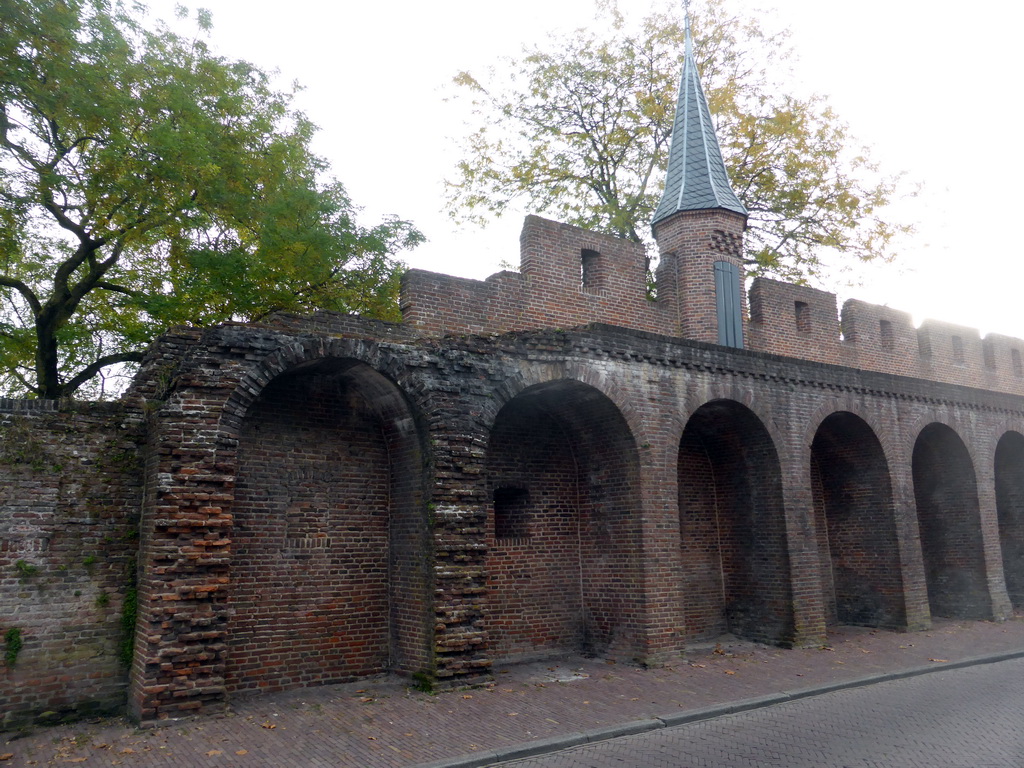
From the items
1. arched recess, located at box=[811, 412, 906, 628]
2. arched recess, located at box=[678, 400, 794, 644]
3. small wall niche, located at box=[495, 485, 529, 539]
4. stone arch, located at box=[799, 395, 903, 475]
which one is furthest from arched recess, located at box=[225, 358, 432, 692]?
arched recess, located at box=[811, 412, 906, 628]

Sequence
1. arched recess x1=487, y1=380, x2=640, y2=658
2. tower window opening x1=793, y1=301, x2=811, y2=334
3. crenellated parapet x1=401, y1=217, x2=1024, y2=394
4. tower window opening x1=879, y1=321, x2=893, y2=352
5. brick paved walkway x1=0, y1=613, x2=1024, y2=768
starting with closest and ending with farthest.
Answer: brick paved walkway x1=0, y1=613, x2=1024, y2=768 < arched recess x1=487, y1=380, x2=640, y2=658 < crenellated parapet x1=401, y1=217, x2=1024, y2=394 < tower window opening x1=793, y1=301, x2=811, y2=334 < tower window opening x1=879, y1=321, x2=893, y2=352

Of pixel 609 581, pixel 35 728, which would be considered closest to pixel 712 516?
pixel 609 581

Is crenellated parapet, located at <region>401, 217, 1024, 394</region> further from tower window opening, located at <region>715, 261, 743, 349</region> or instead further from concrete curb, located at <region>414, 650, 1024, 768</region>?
concrete curb, located at <region>414, 650, 1024, 768</region>

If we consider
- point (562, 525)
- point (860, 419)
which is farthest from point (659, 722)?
point (860, 419)

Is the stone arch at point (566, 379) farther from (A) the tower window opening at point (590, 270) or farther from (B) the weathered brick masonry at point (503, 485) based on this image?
(A) the tower window opening at point (590, 270)

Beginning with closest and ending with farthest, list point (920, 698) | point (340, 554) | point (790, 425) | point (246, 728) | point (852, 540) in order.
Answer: point (246, 728) → point (920, 698) → point (340, 554) → point (790, 425) → point (852, 540)

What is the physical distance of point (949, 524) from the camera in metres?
17.0

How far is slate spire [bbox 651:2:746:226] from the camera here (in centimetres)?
1494

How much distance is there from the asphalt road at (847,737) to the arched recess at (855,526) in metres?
5.19

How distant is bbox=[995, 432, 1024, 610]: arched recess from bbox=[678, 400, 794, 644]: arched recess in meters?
8.80

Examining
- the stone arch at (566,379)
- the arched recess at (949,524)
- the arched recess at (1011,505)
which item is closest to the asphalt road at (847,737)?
the stone arch at (566,379)

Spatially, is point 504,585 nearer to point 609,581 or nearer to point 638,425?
point 609,581

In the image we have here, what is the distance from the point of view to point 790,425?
44.3ft

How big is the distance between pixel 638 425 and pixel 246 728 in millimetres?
6831
